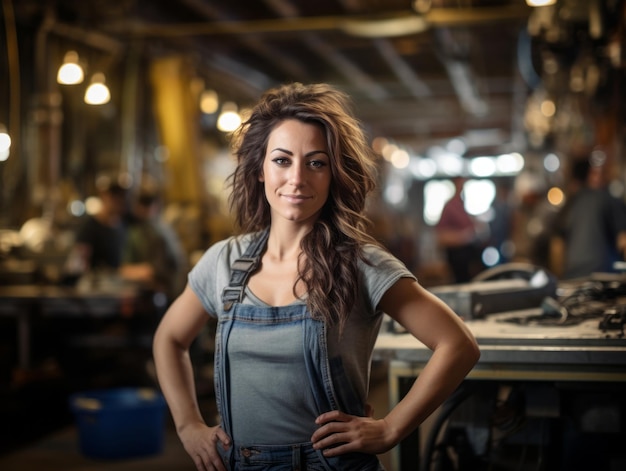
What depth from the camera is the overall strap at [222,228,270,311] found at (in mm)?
2197

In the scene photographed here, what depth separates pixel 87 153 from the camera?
1096cm

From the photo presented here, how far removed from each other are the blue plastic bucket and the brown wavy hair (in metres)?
3.46

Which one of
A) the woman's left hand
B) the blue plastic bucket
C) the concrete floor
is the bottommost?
the concrete floor

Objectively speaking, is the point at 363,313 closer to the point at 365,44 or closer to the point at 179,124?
the point at 179,124

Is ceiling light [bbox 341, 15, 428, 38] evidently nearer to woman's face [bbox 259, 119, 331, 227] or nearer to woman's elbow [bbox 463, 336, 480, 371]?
woman's face [bbox 259, 119, 331, 227]

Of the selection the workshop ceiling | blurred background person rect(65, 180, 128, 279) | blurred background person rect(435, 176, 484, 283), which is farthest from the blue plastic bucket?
blurred background person rect(435, 176, 484, 283)

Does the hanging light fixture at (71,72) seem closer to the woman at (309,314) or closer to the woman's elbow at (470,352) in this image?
the woman at (309,314)

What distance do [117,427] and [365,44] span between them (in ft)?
28.1

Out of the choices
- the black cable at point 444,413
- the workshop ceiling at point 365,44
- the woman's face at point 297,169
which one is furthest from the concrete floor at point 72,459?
the workshop ceiling at point 365,44

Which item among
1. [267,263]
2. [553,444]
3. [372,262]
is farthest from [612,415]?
[267,263]

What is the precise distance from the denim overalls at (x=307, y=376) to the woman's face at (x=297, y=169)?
272 millimetres

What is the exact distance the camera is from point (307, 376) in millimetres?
2068

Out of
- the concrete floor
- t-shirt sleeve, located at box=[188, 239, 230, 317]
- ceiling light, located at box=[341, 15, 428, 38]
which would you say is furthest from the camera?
ceiling light, located at box=[341, 15, 428, 38]

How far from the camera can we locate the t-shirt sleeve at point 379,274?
6.90 ft
